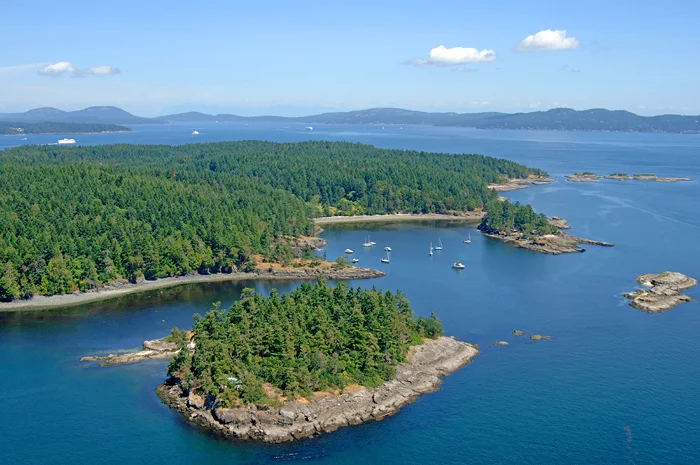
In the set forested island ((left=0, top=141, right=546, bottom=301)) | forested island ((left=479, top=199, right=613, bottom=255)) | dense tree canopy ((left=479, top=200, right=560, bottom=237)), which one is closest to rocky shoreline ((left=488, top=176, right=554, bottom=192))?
forested island ((left=0, top=141, right=546, bottom=301))

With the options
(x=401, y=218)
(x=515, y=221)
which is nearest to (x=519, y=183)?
(x=401, y=218)

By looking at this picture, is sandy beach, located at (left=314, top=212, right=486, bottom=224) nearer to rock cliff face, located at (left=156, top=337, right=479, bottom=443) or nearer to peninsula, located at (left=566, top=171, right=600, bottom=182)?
peninsula, located at (left=566, top=171, right=600, bottom=182)

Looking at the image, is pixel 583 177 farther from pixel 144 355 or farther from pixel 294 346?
pixel 144 355

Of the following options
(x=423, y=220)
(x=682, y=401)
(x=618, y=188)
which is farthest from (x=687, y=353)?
(x=618, y=188)

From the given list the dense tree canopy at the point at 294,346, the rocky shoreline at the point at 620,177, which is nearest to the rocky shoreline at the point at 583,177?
the rocky shoreline at the point at 620,177

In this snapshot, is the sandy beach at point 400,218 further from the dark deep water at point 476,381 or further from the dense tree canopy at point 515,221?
the dark deep water at point 476,381

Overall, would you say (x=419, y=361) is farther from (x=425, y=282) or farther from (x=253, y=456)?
(x=425, y=282)
